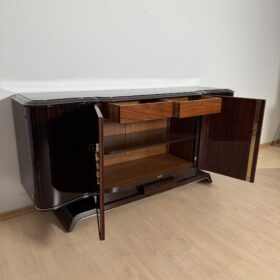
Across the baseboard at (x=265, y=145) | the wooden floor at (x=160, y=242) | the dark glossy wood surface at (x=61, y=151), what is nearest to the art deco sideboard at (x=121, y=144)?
the dark glossy wood surface at (x=61, y=151)

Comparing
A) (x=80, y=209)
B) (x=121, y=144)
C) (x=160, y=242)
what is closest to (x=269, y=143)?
(x=121, y=144)

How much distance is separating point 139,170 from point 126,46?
2.71ft

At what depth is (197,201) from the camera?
67.6 inches

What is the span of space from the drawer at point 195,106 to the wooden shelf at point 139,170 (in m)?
0.45

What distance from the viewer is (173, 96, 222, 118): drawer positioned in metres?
1.44

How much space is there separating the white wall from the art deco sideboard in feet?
0.55

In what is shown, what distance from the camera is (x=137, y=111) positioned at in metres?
1.32

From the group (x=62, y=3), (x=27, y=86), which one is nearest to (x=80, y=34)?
(x=62, y=3)

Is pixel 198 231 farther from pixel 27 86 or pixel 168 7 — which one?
pixel 168 7

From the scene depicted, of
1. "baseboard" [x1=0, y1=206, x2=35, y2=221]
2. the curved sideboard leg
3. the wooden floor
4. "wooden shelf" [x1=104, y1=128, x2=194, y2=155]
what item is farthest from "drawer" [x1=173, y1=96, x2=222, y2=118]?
"baseboard" [x1=0, y1=206, x2=35, y2=221]

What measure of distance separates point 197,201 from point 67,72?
117cm

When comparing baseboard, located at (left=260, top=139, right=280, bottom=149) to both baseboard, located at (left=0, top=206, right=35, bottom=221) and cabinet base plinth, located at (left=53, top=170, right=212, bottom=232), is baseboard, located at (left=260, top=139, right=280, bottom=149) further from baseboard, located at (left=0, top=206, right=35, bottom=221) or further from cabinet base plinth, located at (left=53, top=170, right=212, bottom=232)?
baseboard, located at (left=0, top=206, right=35, bottom=221)

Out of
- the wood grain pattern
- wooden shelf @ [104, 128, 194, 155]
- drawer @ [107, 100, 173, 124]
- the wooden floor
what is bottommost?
the wooden floor

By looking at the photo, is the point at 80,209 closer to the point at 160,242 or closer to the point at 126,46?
the point at 160,242
